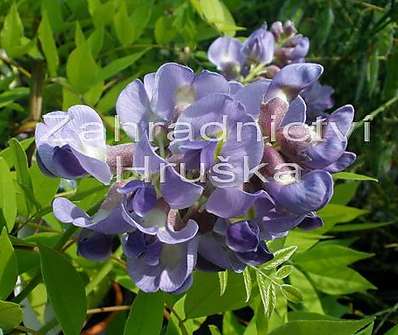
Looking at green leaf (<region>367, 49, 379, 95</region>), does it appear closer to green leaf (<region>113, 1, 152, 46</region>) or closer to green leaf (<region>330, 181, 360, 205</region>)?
green leaf (<region>330, 181, 360, 205</region>)

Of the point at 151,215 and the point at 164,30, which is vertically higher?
the point at 151,215

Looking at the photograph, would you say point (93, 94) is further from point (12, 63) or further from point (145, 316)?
point (145, 316)

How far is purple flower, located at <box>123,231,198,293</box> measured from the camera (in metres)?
0.62

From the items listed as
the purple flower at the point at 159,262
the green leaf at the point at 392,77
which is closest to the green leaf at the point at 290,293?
the purple flower at the point at 159,262

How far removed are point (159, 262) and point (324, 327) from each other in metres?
0.14

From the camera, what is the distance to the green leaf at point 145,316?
26.8 inches

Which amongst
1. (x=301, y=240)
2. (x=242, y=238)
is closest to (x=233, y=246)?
(x=242, y=238)

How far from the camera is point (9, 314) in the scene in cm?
64

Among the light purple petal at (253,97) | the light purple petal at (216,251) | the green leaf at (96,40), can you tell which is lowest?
the green leaf at (96,40)

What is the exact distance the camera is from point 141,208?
591 mm

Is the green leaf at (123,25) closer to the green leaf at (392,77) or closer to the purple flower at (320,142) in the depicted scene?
the green leaf at (392,77)

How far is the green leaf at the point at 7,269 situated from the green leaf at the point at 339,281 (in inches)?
20.0

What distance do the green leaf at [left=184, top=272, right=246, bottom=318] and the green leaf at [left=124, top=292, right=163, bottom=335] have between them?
7 centimetres

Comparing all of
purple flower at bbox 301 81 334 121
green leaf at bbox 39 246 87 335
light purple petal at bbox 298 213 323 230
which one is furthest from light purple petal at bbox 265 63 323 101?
purple flower at bbox 301 81 334 121
